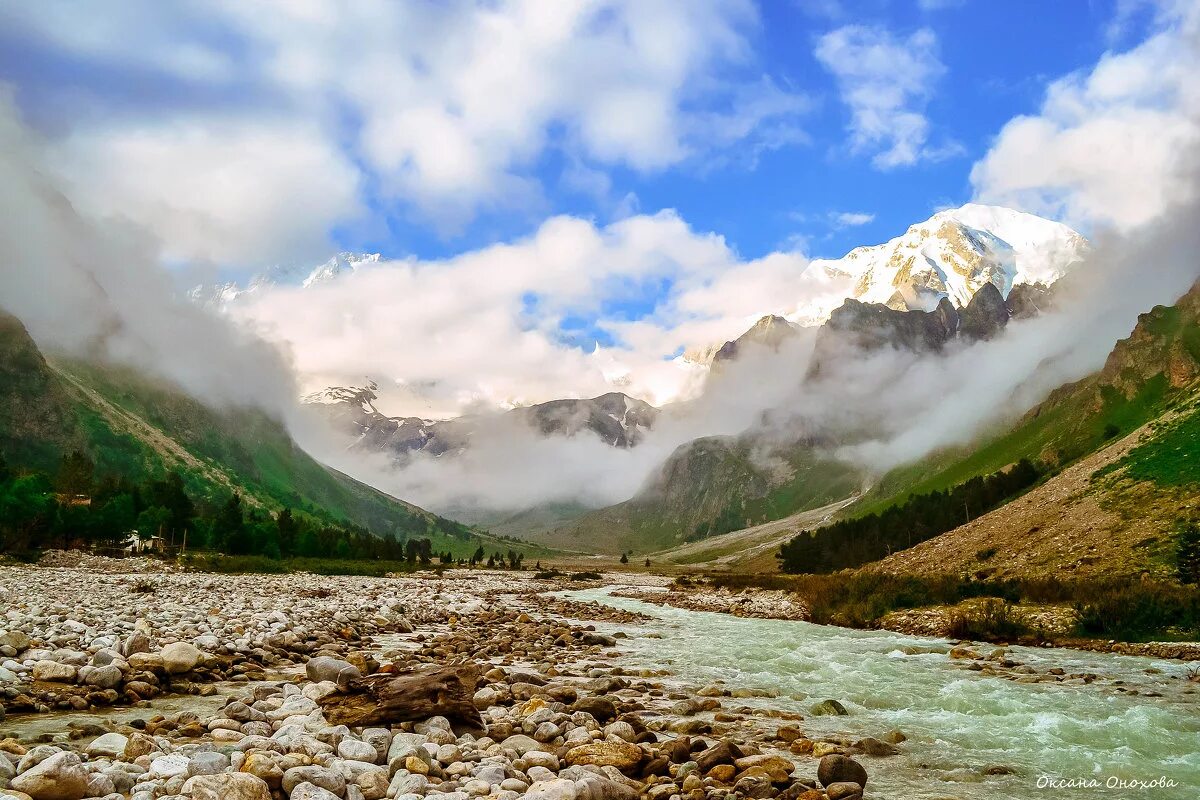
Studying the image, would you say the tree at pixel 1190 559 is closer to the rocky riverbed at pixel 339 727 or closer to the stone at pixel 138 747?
the rocky riverbed at pixel 339 727

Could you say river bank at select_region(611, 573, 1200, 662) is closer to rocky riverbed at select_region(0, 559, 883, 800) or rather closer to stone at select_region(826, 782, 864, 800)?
rocky riverbed at select_region(0, 559, 883, 800)

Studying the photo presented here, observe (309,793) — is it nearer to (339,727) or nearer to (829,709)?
(339,727)

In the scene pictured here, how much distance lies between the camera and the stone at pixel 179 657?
17.0 metres

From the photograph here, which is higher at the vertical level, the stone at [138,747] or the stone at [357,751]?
the stone at [138,747]

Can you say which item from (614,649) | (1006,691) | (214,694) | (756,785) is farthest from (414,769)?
(614,649)

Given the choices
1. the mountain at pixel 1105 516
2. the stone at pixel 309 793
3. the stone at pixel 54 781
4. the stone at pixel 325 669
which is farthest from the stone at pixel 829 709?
the mountain at pixel 1105 516

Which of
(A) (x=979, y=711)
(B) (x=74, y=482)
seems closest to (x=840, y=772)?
(A) (x=979, y=711)

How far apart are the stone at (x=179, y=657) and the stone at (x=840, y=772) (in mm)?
15467

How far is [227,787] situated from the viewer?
332 inches

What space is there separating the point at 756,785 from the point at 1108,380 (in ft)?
654

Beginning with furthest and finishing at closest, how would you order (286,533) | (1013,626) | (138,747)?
(286,533), (1013,626), (138,747)

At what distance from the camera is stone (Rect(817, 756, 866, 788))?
1150 centimetres

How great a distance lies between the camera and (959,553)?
82250 mm

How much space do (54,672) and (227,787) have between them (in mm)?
10151
